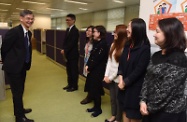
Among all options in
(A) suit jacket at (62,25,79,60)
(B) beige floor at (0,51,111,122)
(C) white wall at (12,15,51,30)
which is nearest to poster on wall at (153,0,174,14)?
(B) beige floor at (0,51,111,122)

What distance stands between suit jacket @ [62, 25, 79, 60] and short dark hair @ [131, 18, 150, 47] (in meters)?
2.00

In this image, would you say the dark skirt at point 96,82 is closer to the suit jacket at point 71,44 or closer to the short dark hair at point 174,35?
the suit jacket at point 71,44

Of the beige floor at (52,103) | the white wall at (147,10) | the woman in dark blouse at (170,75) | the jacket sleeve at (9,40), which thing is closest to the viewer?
the woman in dark blouse at (170,75)

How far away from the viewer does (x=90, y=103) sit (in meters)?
3.04

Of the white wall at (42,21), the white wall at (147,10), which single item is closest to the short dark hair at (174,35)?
the white wall at (147,10)

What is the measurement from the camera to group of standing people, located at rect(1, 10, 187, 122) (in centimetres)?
114

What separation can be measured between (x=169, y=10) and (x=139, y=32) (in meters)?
0.36

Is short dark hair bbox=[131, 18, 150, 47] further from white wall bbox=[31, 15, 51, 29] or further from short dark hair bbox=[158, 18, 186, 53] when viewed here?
white wall bbox=[31, 15, 51, 29]

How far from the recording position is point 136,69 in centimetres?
149

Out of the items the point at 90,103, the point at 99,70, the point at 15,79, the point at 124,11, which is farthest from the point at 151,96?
the point at 124,11

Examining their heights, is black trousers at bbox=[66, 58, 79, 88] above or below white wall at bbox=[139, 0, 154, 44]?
below

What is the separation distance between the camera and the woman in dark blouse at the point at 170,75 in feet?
3.67

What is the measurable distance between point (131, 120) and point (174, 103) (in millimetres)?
583

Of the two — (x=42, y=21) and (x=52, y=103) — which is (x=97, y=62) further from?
(x=42, y=21)
